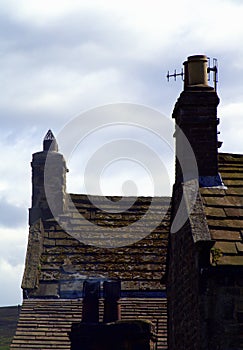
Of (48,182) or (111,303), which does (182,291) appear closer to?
(111,303)

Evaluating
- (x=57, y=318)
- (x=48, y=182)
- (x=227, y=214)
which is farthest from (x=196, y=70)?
(x=48, y=182)

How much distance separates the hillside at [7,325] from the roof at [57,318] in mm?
28937

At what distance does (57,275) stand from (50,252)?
0.87 m

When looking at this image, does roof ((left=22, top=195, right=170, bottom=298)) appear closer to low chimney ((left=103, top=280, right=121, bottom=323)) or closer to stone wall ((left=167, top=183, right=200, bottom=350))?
stone wall ((left=167, top=183, right=200, bottom=350))

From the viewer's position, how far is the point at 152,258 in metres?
23.5

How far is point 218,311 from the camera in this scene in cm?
1339

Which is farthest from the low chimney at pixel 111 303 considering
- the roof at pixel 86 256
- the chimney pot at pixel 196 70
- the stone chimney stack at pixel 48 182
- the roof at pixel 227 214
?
the stone chimney stack at pixel 48 182

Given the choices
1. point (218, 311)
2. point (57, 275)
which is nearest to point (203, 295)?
point (218, 311)

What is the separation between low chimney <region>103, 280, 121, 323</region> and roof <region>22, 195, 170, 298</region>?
5531 millimetres

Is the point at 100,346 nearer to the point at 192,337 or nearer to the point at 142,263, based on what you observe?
the point at 192,337

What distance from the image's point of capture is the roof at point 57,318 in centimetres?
2089

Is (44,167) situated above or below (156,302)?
above

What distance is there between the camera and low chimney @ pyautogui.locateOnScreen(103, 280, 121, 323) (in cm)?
1644

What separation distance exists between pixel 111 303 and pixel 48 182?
8905mm
